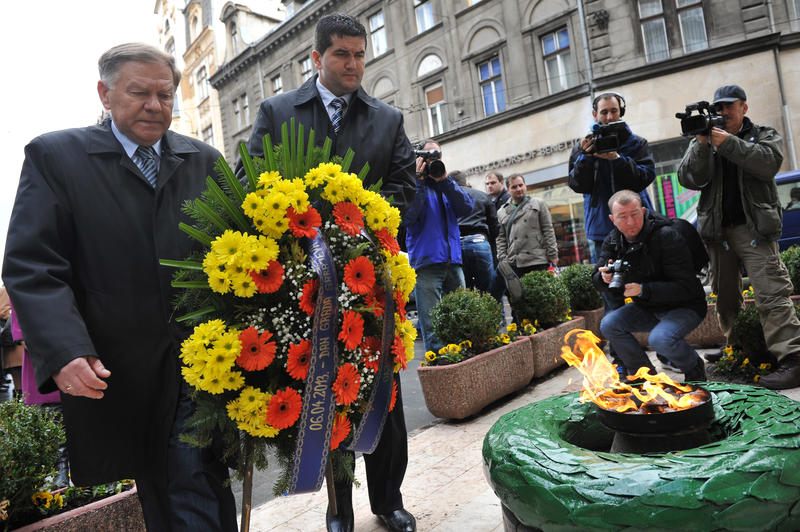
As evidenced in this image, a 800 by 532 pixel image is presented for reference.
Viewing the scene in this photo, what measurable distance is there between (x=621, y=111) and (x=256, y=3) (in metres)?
33.1

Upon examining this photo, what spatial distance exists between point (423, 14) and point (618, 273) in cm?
1940

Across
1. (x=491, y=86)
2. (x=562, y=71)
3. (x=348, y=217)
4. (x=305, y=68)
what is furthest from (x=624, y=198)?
(x=305, y=68)

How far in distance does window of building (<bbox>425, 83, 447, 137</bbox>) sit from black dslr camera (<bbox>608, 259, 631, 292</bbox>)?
56.6 ft

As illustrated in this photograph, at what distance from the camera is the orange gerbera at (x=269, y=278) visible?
194cm

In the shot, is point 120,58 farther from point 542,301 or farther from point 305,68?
point 305,68

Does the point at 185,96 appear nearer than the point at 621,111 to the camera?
No

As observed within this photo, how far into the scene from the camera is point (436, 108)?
21.0m

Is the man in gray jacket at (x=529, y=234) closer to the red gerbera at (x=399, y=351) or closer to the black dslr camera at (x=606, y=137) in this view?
the black dslr camera at (x=606, y=137)

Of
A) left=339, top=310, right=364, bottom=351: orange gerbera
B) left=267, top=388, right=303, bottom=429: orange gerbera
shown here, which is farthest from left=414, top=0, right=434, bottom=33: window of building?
left=267, top=388, right=303, bottom=429: orange gerbera

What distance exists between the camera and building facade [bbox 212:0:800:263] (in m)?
14.9

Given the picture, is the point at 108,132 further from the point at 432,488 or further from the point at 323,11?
the point at 323,11

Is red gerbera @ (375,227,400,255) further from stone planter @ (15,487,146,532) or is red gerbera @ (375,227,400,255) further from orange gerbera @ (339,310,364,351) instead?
stone planter @ (15,487,146,532)

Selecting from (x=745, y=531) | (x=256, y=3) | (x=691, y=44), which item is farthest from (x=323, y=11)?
(x=745, y=531)

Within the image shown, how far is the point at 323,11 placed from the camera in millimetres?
24938
